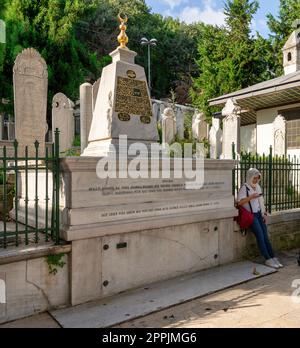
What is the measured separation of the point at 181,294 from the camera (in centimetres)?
456

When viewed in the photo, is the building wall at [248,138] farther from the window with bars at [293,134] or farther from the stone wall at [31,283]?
the stone wall at [31,283]

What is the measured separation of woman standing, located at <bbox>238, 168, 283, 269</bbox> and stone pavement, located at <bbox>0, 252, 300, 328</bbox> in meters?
1.01

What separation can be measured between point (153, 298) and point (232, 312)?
1.06m

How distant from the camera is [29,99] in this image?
943 cm

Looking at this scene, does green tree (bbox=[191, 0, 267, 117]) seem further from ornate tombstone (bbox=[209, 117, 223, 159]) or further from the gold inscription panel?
the gold inscription panel

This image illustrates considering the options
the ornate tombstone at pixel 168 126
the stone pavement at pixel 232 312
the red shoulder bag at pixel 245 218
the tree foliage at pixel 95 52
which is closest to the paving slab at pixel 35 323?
the stone pavement at pixel 232 312

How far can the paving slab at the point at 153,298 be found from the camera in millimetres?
3830

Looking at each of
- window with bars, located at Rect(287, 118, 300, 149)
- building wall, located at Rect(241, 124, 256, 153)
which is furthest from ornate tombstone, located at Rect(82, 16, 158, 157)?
building wall, located at Rect(241, 124, 256, 153)

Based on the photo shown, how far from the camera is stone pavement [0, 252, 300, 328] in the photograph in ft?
12.2
